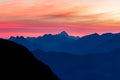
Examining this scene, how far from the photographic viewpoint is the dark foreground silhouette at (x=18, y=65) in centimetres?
6156

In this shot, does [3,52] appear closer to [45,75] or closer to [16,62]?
[16,62]

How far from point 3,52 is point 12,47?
3556 mm

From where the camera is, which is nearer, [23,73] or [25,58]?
[23,73]

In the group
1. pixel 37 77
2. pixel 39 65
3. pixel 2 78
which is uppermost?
pixel 39 65

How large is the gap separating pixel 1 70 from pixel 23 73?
458 centimetres

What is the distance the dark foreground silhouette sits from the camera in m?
61.6

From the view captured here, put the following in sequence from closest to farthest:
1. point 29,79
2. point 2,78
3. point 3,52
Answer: point 2,78 < point 29,79 < point 3,52

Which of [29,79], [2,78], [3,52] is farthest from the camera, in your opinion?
[3,52]

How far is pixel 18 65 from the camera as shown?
6494 centimetres

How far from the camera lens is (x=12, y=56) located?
67688 mm

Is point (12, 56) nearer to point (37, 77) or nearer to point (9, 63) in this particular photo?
point (9, 63)

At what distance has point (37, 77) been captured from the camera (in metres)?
64.4

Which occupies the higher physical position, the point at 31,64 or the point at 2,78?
the point at 31,64

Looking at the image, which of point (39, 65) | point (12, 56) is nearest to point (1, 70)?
point (12, 56)
